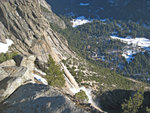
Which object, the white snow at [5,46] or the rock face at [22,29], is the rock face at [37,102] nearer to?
the rock face at [22,29]

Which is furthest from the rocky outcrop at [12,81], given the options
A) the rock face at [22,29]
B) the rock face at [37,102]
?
the rock face at [22,29]

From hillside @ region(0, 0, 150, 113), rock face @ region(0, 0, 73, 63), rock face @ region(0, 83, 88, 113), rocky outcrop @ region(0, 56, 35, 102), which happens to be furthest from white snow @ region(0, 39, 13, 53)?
rock face @ region(0, 83, 88, 113)

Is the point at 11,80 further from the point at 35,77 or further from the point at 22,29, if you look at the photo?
the point at 22,29

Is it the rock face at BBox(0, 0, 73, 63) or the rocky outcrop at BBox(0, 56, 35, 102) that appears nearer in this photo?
the rocky outcrop at BBox(0, 56, 35, 102)

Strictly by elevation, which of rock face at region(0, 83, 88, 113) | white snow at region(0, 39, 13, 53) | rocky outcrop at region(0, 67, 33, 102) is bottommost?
rock face at region(0, 83, 88, 113)

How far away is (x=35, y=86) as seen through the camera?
15.2m

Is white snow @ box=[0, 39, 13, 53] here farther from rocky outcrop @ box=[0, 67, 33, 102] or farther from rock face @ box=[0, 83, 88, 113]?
rock face @ box=[0, 83, 88, 113]

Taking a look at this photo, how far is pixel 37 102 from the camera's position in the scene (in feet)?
42.3

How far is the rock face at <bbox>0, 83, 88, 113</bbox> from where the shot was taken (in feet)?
38.8

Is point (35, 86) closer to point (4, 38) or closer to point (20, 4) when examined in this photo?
point (4, 38)

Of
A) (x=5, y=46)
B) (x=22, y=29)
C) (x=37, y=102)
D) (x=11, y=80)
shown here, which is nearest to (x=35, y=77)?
(x=11, y=80)

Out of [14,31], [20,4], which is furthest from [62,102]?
[20,4]

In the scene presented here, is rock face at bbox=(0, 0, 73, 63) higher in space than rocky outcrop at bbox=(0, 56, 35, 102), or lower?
higher

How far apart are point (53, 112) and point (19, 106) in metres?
3.52
